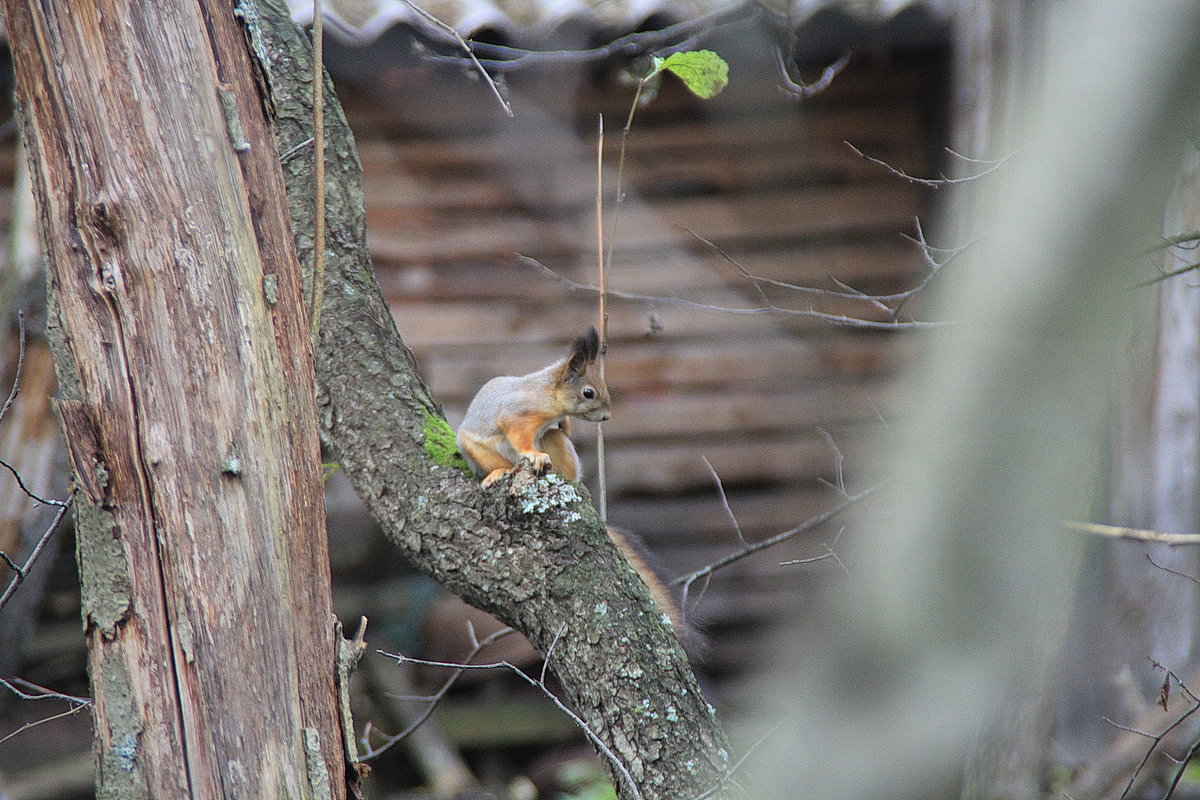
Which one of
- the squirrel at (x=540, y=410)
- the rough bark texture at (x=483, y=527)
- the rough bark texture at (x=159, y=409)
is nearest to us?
the rough bark texture at (x=159, y=409)

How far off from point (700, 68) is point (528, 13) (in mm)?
1788

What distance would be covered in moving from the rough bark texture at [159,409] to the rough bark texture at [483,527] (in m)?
0.26

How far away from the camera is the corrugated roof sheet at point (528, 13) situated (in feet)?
12.6

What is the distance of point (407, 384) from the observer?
2555mm

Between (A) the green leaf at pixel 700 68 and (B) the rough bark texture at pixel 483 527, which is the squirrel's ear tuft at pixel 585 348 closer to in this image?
(B) the rough bark texture at pixel 483 527

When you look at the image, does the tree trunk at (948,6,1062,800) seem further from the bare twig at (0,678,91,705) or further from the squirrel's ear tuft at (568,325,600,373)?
the bare twig at (0,678,91,705)

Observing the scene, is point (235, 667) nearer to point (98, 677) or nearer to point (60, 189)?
point (98, 677)

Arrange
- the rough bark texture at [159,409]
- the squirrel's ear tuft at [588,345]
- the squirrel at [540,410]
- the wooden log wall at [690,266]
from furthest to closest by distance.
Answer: the wooden log wall at [690,266]
the squirrel at [540,410]
the squirrel's ear tuft at [588,345]
the rough bark texture at [159,409]

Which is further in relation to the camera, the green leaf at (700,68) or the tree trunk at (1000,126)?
the green leaf at (700,68)

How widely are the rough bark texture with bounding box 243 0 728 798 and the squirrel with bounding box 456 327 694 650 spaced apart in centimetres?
60

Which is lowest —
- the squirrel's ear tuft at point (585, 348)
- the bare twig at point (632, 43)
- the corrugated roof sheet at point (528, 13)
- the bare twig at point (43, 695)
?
the bare twig at point (43, 695)

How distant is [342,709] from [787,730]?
1355 millimetres

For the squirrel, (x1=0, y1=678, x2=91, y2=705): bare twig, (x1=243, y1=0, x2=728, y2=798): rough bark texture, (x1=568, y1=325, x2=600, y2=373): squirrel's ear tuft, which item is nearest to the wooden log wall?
the squirrel

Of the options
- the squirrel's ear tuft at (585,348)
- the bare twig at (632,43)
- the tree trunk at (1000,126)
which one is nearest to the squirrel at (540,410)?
the squirrel's ear tuft at (585,348)
